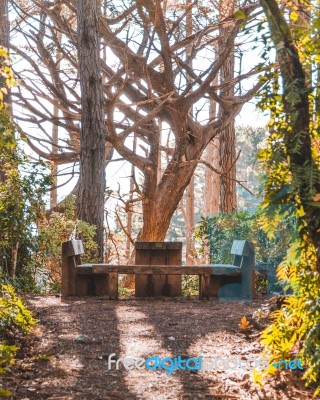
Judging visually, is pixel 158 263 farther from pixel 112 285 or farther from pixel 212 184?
pixel 212 184

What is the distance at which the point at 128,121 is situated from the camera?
1625cm

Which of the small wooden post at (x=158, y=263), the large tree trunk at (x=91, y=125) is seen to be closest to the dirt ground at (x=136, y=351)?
the small wooden post at (x=158, y=263)

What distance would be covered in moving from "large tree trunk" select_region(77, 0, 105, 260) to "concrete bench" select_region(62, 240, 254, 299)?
8.00ft

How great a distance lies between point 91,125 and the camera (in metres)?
12.1

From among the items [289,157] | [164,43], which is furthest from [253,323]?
[164,43]

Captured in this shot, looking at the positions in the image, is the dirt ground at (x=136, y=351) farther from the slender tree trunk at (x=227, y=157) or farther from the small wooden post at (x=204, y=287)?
the slender tree trunk at (x=227, y=157)

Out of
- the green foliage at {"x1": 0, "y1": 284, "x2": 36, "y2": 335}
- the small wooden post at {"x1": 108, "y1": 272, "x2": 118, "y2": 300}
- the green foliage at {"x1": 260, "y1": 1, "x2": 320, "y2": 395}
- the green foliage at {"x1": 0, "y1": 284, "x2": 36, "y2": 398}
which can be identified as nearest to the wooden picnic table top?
the small wooden post at {"x1": 108, "y1": 272, "x2": 118, "y2": 300}

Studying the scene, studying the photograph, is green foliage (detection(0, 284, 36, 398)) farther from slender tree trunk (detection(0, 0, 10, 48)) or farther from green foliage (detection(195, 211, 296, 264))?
slender tree trunk (detection(0, 0, 10, 48))

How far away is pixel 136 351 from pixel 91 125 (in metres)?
7.51

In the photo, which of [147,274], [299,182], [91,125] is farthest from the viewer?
[91,125]

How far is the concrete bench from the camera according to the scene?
8852 mm

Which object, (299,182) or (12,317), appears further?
(12,317)

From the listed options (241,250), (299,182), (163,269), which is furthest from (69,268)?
(299,182)

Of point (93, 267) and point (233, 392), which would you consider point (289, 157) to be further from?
point (93, 267)
